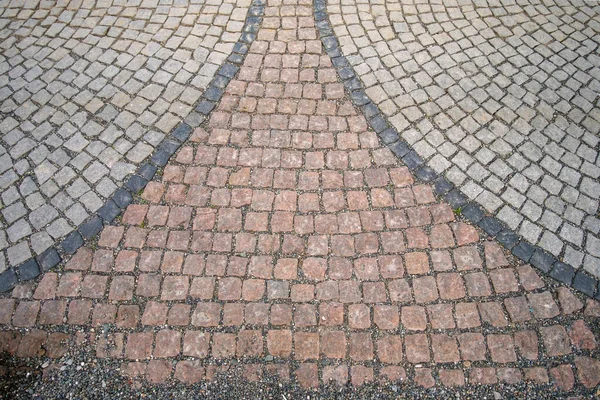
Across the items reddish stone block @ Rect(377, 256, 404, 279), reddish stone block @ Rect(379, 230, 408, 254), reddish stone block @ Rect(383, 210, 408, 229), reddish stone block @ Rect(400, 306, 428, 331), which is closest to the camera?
reddish stone block @ Rect(400, 306, 428, 331)

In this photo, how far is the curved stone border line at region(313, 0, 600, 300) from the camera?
13.1 ft

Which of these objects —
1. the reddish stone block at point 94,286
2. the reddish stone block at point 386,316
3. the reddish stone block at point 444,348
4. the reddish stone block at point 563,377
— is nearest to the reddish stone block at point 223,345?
the reddish stone block at point 94,286

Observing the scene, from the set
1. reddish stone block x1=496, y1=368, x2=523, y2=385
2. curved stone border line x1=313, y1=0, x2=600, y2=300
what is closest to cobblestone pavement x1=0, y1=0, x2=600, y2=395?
reddish stone block x1=496, y1=368, x2=523, y2=385

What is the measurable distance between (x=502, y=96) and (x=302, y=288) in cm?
329

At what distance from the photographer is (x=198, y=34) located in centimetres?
558

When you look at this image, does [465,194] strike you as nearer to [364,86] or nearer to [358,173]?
[358,173]

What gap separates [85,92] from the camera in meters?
5.11

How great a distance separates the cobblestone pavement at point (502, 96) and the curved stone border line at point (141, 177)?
1369 mm

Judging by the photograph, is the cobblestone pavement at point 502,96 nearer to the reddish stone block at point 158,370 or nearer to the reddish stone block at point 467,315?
the reddish stone block at point 467,315

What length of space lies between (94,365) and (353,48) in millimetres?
4484

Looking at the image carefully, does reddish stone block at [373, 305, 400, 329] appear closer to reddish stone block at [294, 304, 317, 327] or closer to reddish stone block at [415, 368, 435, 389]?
reddish stone block at [415, 368, 435, 389]

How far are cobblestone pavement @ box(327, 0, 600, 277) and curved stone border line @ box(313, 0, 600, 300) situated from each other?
0.08m

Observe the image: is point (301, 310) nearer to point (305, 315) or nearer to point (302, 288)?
point (305, 315)

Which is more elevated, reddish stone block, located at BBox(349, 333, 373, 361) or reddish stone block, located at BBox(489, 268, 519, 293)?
reddish stone block, located at BBox(489, 268, 519, 293)
